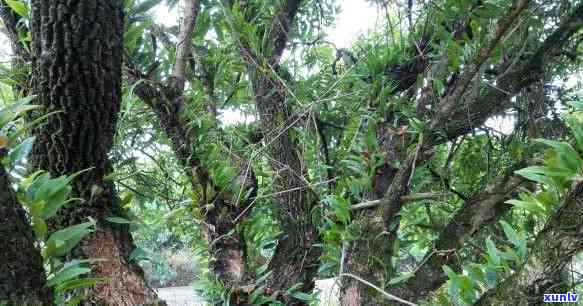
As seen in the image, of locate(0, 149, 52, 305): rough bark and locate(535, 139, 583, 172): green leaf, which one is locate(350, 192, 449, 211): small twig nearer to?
locate(535, 139, 583, 172): green leaf

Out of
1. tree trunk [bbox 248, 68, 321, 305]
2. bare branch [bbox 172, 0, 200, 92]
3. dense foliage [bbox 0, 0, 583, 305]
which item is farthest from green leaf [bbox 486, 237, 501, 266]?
bare branch [bbox 172, 0, 200, 92]

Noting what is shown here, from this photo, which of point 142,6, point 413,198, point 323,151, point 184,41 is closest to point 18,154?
point 142,6

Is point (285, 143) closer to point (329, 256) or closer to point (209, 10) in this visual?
point (329, 256)

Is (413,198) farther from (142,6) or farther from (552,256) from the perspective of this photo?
(142,6)

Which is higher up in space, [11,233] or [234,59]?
[234,59]

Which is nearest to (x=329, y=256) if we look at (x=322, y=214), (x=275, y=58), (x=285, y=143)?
(x=322, y=214)

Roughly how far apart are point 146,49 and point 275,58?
0.31 metres

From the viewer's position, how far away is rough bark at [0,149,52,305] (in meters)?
0.40

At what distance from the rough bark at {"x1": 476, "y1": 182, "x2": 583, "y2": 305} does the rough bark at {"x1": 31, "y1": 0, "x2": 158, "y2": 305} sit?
0.55 m

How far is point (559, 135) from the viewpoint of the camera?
1023 millimetres

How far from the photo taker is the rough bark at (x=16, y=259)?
0.40 metres

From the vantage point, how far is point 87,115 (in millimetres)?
688

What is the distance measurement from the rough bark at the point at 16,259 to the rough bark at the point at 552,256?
0.53 m

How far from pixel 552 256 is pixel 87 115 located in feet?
2.16
